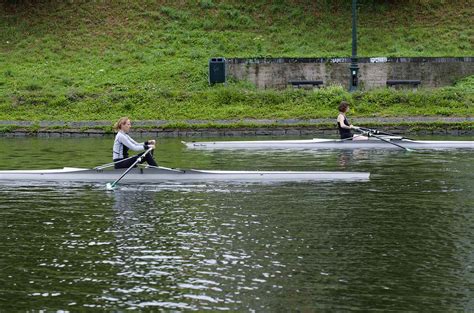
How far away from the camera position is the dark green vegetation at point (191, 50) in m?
37.6

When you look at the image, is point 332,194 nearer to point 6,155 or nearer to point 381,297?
point 381,297

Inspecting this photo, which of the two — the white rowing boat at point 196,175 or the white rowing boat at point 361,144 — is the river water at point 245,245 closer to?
the white rowing boat at point 196,175

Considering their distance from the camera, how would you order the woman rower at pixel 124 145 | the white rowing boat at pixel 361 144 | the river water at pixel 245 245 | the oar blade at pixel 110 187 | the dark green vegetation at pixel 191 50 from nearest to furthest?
the river water at pixel 245 245 < the oar blade at pixel 110 187 < the woman rower at pixel 124 145 < the white rowing boat at pixel 361 144 < the dark green vegetation at pixel 191 50

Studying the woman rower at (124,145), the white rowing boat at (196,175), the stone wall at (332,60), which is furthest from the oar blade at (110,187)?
the stone wall at (332,60)

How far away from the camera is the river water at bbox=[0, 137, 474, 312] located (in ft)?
38.8

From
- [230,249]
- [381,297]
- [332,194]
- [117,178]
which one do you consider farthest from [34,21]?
[381,297]

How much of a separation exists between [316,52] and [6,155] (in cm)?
2027

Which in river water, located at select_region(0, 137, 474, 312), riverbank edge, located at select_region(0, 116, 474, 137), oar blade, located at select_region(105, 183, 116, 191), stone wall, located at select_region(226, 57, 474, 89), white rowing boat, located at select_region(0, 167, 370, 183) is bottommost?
river water, located at select_region(0, 137, 474, 312)

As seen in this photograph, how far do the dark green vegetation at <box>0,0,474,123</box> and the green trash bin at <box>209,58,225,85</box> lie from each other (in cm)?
57

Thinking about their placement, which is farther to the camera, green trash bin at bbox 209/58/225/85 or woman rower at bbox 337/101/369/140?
green trash bin at bbox 209/58/225/85

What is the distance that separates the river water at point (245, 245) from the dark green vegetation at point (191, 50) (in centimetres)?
1423

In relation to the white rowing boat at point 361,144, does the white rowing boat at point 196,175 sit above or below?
below

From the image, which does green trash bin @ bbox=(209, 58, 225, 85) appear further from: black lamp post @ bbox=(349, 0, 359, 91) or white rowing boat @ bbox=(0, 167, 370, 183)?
white rowing boat @ bbox=(0, 167, 370, 183)

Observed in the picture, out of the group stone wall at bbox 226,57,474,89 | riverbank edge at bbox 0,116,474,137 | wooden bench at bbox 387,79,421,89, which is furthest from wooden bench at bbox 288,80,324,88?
riverbank edge at bbox 0,116,474,137
